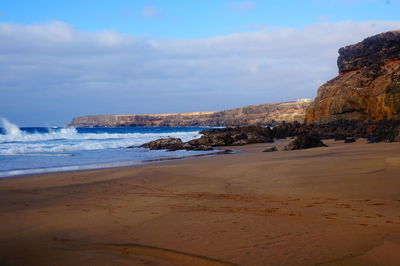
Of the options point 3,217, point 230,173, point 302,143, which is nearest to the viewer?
point 3,217

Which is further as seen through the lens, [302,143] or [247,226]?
[302,143]

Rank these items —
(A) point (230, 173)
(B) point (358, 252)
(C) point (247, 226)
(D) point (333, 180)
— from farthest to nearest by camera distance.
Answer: (A) point (230, 173)
(D) point (333, 180)
(C) point (247, 226)
(B) point (358, 252)

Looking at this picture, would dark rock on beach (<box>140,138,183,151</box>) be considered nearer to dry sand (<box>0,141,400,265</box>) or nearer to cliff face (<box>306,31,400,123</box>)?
dry sand (<box>0,141,400,265</box>)

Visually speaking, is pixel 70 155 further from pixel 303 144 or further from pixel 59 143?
pixel 59 143

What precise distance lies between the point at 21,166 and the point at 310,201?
12.1 metres

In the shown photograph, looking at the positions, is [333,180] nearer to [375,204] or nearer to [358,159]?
[375,204]

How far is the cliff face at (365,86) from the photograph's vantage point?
33500 mm

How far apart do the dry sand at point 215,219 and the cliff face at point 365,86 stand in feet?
89.8

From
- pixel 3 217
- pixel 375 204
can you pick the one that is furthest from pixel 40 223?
pixel 375 204

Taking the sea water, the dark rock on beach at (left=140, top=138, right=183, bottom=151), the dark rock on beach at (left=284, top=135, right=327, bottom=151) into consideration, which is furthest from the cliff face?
the sea water

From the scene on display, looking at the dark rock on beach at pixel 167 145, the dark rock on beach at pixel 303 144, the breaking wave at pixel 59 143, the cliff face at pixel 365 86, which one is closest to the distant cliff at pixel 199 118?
the cliff face at pixel 365 86

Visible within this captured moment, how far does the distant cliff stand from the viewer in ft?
416

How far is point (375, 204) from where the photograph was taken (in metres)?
5.52

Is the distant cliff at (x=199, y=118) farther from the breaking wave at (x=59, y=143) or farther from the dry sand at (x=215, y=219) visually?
the dry sand at (x=215, y=219)
